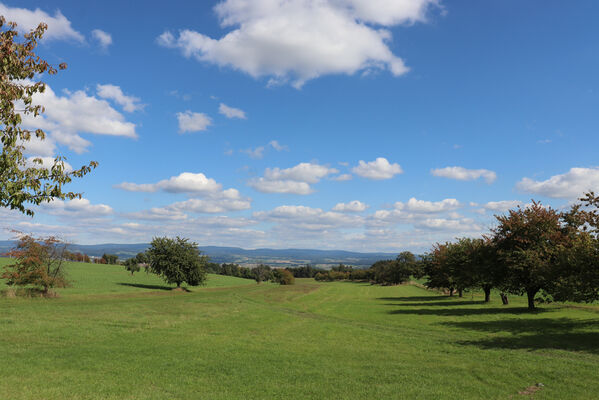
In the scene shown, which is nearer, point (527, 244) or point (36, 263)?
point (527, 244)

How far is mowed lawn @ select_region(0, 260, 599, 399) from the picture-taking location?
14180mm

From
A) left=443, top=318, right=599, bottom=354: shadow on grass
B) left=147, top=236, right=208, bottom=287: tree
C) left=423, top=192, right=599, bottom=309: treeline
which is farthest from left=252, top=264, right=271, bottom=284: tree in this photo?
left=443, top=318, right=599, bottom=354: shadow on grass

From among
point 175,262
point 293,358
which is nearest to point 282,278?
point 175,262

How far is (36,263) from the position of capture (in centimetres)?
5088

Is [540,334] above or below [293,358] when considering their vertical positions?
above

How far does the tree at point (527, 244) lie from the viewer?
38.4 metres

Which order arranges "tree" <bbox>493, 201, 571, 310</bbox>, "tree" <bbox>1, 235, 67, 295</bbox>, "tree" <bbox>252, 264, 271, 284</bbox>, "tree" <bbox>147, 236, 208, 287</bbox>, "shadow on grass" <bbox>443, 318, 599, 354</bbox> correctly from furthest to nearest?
"tree" <bbox>252, 264, 271, 284</bbox>
"tree" <bbox>147, 236, 208, 287</bbox>
"tree" <bbox>1, 235, 67, 295</bbox>
"tree" <bbox>493, 201, 571, 310</bbox>
"shadow on grass" <bbox>443, 318, 599, 354</bbox>

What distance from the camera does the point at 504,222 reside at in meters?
42.7

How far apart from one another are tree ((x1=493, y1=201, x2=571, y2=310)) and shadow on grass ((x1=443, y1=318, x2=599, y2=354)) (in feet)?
22.2

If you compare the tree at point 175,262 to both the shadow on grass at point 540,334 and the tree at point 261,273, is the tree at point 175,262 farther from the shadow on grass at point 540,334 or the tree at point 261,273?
the tree at point 261,273

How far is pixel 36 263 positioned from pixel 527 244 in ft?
211

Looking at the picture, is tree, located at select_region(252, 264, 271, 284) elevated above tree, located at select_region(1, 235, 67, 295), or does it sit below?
below

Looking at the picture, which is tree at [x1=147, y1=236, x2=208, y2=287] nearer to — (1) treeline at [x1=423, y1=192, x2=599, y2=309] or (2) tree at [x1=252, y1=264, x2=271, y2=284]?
(1) treeline at [x1=423, y1=192, x2=599, y2=309]

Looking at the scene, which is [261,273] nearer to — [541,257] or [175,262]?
[175,262]
